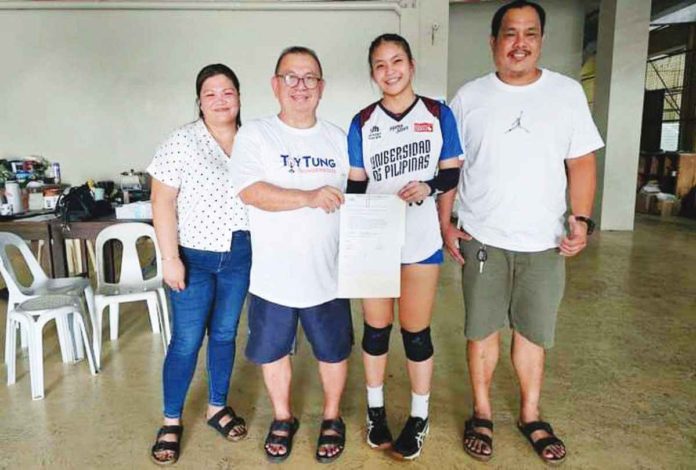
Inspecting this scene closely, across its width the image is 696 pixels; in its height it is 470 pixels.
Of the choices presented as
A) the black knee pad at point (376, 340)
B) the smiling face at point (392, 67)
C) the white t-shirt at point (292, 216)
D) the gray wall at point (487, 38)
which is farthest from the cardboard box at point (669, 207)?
the white t-shirt at point (292, 216)

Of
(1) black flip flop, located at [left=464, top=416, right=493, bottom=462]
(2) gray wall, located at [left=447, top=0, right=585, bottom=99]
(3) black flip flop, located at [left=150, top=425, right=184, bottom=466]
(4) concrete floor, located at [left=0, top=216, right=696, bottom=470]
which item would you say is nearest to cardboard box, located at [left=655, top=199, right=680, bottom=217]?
(2) gray wall, located at [left=447, top=0, right=585, bottom=99]

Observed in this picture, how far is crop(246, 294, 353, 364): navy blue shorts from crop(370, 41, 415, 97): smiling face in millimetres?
761

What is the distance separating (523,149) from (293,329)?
1020 millimetres

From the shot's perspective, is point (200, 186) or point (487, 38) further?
point (487, 38)

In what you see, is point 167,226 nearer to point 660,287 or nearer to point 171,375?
point 171,375

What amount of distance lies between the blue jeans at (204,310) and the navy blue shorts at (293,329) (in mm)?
168

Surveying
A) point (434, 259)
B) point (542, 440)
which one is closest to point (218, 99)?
point (434, 259)

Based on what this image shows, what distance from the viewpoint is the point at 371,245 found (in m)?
1.70

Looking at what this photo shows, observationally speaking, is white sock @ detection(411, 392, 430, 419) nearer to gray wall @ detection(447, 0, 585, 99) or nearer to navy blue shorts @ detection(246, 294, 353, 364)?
navy blue shorts @ detection(246, 294, 353, 364)

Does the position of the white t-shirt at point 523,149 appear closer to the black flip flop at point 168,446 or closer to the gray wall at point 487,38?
the black flip flop at point 168,446

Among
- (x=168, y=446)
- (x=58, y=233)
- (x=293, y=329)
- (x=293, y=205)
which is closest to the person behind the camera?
(x=293, y=205)

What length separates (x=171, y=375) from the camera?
6.47 ft

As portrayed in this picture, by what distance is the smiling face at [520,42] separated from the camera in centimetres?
172

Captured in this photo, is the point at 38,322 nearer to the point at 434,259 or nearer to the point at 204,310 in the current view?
the point at 204,310
